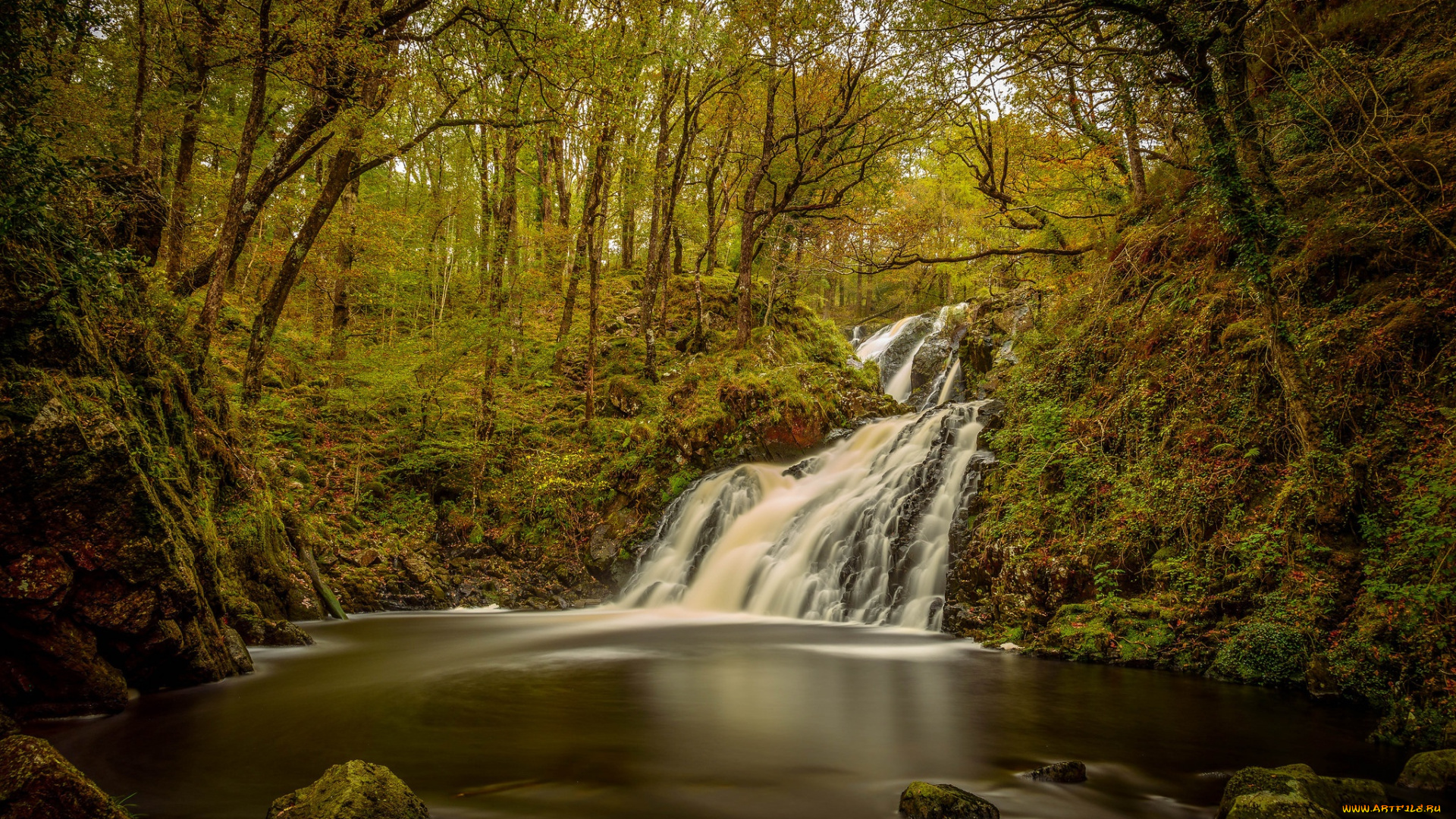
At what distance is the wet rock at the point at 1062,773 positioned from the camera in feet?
14.6

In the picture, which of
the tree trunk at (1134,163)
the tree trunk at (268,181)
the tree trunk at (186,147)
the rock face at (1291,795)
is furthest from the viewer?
the tree trunk at (186,147)

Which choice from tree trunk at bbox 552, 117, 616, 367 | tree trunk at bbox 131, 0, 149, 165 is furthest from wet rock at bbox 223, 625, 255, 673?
tree trunk at bbox 552, 117, 616, 367

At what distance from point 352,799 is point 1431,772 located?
6263mm

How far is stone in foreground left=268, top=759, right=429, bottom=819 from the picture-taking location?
3.03 meters

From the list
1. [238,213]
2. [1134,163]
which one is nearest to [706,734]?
[238,213]

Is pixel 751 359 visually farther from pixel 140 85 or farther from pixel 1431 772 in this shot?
pixel 1431 772

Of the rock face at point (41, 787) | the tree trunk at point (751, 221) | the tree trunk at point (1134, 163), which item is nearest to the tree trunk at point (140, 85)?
the rock face at point (41, 787)

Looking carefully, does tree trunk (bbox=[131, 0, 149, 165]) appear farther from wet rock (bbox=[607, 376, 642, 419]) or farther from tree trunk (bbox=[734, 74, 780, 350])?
tree trunk (bbox=[734, 74, 780, 350])

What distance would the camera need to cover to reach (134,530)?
16.6ft

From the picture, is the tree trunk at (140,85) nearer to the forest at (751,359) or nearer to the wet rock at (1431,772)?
the forest at (751,359)

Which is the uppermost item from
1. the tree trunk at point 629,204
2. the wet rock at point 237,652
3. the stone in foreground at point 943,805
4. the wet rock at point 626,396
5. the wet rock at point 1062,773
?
the tree trunk at point 629,204

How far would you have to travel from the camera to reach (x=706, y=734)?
18.2 feet

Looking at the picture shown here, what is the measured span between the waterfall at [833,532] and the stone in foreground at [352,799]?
811cm

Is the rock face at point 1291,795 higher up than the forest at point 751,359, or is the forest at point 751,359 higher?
the forest at point 751,359
